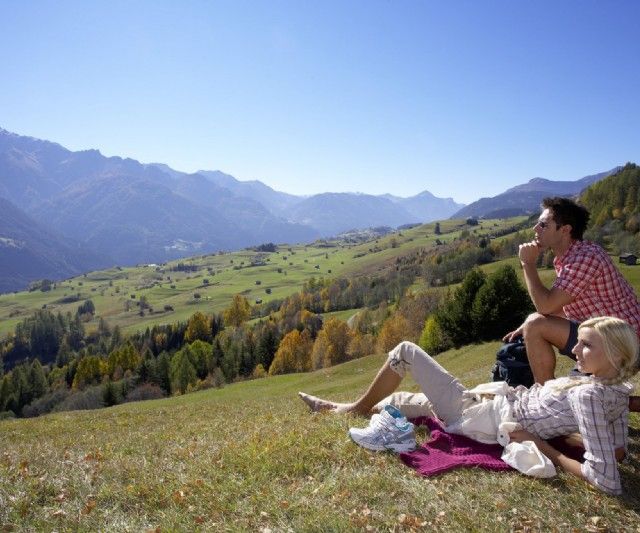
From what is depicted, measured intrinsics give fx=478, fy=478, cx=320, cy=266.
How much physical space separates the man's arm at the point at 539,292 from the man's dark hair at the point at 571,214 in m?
0.68

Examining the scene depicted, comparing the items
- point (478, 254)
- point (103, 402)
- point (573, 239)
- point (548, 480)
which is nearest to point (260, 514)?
point (548, 480)

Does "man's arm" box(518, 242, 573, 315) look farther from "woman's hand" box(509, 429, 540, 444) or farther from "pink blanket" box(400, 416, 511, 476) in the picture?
"pink blanket" box(400, 416, 511, 476)

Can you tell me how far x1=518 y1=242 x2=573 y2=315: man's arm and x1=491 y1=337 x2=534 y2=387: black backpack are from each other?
41.9 inches

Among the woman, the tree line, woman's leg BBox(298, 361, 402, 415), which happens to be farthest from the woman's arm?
the tree line

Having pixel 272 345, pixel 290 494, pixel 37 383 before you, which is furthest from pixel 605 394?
pixel 37 383

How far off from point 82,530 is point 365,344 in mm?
109261

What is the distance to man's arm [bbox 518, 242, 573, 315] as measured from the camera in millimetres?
8672

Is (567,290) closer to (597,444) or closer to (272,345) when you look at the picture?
(597,444)

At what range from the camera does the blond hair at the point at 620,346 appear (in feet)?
21.0

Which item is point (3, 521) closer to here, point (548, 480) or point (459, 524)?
point (459, 524)

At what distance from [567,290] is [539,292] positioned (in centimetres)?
50

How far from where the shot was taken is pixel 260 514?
6.41 metres

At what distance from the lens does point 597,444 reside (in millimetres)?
6453

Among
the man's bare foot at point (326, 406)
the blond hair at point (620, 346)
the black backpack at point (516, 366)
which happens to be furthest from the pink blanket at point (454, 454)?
the man's bare foot at point (326, 406)
